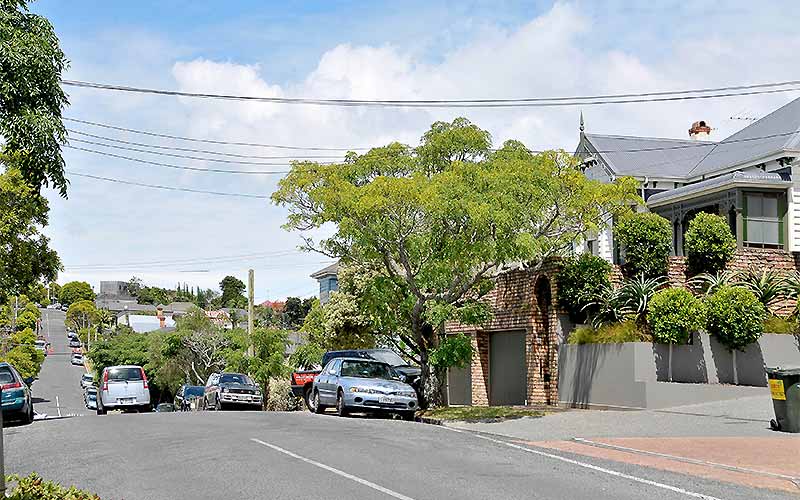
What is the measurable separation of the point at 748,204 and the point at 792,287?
5821 mm

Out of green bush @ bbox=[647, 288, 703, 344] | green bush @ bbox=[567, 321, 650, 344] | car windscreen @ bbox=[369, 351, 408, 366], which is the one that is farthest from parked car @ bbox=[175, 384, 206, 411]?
green bush @ bbox=[647, 288, 703, 344]

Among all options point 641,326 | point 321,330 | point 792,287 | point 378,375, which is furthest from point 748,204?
point 321,330

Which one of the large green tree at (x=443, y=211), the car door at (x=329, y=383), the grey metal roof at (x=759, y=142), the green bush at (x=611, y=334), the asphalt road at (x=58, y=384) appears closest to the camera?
the large green tree at (x=443, y=211)

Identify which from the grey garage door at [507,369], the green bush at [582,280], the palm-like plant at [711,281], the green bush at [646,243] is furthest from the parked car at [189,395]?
the palm-like plant at [711,281]

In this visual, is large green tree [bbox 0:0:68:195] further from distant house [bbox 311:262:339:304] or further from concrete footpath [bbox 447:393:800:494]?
distant house [bbox 311:262:339:304]

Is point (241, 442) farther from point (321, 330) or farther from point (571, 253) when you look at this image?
point (321, 330)

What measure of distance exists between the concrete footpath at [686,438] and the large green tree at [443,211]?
3.81 metres

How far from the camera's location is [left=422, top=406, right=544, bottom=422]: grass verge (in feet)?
76.0

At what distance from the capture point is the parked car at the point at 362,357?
29.7 metres

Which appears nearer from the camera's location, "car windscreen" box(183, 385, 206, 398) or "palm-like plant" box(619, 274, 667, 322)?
"palm-like plant" box(619, 274, 667, 322)

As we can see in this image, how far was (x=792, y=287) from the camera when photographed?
24312 millimetres

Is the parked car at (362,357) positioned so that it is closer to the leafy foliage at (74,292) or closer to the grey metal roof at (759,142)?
the grey metal roof at (759,142)

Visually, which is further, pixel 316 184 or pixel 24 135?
pixel 316 184

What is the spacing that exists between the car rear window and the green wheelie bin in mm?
18764
